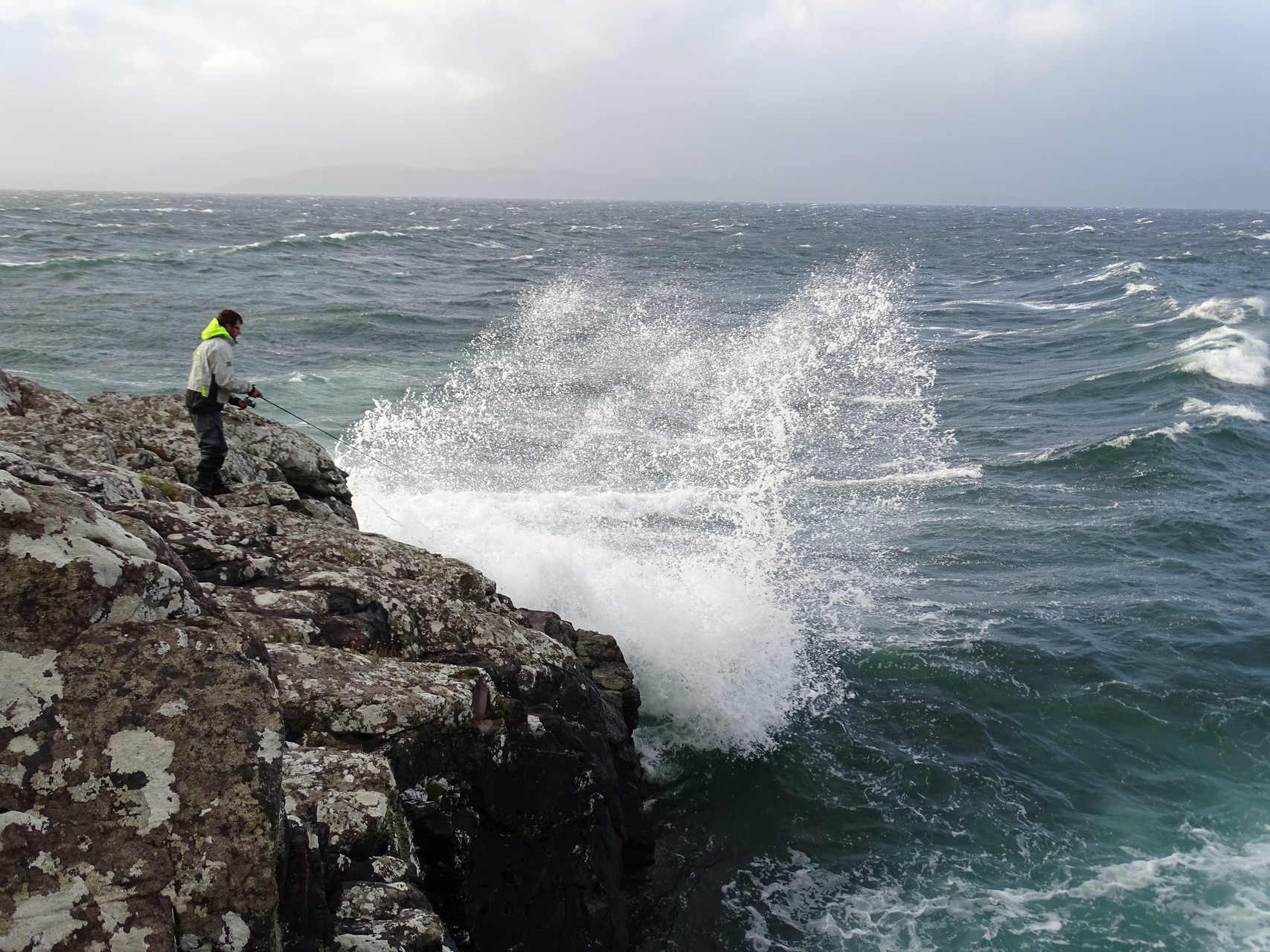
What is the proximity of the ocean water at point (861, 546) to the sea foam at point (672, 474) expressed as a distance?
94mm

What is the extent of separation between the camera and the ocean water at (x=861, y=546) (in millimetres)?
10711

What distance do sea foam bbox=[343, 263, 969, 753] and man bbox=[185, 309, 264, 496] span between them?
6038 millimetres

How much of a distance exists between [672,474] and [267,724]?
18.5 meters

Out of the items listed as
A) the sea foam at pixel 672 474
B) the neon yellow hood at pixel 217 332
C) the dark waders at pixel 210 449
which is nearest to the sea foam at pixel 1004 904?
the sea foam at pixel 672 474

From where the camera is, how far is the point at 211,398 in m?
9.62

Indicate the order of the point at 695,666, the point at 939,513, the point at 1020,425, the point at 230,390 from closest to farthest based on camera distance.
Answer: the point at 230,390, the point at 695,666, the point at 939,513, the point at 1020,425

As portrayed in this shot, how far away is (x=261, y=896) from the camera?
394 cm

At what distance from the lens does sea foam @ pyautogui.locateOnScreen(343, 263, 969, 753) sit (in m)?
14.4

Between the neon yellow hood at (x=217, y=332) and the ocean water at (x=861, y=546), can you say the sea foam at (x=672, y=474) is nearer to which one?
the ocean water at (x=861, y=546)

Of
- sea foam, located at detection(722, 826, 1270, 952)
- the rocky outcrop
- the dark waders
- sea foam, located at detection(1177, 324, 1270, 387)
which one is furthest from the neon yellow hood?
sea foam, located at detection(1177, 324, 1270, 387)

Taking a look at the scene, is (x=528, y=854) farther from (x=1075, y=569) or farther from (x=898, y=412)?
(x=898, y=412)

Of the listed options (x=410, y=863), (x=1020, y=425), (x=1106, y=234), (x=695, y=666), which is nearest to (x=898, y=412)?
(x=1020, y=425)

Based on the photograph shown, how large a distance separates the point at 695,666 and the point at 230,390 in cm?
744

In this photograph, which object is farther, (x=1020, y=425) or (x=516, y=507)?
(x=1020, y=425)
